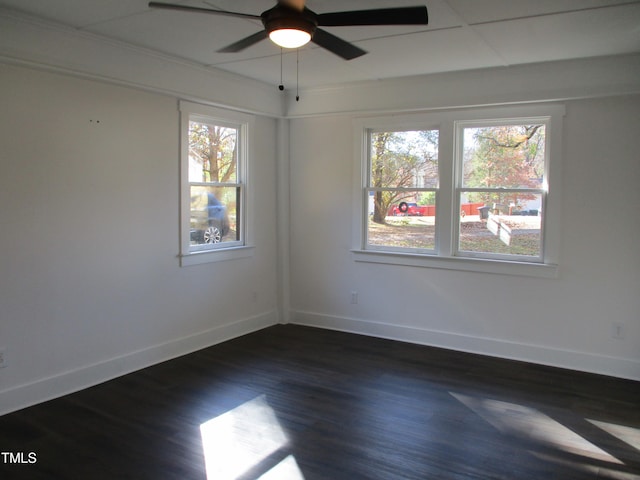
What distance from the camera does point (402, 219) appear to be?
5.22 m

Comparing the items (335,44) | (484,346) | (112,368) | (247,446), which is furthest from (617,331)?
(112,368)

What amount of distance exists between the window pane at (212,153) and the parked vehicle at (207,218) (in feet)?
0.52

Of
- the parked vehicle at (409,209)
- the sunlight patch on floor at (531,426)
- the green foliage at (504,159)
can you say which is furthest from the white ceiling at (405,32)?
the sunlight patch on floor at (531,426)

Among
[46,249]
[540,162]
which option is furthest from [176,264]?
[540,162]

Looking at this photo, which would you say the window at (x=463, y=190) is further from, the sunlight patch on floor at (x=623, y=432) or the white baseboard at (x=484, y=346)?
the sunlight patch on floor at (x=623, y=432)

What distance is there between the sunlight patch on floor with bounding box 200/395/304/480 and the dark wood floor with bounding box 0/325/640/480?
1cm

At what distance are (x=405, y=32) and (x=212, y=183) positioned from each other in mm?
2359

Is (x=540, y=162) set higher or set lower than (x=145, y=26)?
lower

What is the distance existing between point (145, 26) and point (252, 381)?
269cm

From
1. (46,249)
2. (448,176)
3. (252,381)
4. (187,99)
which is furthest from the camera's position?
(448,176)

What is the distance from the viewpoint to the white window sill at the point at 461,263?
175 inches

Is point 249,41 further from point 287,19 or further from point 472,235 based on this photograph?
point 472,235

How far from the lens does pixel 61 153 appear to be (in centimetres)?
360

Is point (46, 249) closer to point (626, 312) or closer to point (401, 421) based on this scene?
point (401, 421)
